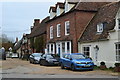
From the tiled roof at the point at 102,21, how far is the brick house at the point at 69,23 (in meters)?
0.92

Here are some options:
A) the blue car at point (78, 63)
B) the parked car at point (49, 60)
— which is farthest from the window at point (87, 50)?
the blue car at point (78, 63)

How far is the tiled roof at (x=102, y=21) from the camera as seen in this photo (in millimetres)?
23719

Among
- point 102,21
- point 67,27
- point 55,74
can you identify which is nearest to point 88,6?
point 67,27

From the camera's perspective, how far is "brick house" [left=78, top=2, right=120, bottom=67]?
71.8 ft

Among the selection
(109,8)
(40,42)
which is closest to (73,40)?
(109,8)

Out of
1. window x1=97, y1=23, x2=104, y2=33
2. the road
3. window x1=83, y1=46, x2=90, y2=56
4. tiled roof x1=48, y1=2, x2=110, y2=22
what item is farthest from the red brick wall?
the road

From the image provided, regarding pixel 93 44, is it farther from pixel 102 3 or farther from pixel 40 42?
pixel 40 42

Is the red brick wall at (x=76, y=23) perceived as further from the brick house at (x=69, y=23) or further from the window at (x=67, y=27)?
the window at (x=67, y=27)

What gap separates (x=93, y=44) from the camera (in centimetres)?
2534

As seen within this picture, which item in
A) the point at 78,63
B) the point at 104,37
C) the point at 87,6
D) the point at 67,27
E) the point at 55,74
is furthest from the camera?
the point at 67,27

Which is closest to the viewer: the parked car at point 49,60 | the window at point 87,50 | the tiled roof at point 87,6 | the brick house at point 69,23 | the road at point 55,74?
the road at point 55,74

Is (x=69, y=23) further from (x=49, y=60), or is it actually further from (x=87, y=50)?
(x=49, y=60)

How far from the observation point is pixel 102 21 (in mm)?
25781

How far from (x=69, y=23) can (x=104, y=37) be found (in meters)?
7.91
